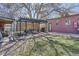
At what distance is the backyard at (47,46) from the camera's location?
10.0ft

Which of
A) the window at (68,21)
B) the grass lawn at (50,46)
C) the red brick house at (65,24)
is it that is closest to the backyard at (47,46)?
the grass lawn at (50,46)

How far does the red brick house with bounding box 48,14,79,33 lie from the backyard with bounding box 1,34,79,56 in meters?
0.10

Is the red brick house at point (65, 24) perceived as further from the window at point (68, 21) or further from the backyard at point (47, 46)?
the backyard at point (47, 46)

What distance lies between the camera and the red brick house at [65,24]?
3.08 metres

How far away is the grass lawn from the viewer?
3.06 metres

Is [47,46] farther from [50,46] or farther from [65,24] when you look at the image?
[65,24]

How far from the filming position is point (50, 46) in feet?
10.1

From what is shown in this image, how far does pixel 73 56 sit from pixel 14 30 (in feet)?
3.05

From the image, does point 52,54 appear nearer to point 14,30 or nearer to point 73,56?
point 73,56

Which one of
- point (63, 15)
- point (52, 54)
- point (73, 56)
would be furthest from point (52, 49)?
point (63, 15)

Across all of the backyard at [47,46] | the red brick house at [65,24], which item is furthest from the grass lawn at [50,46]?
the red brick house at [65,24]

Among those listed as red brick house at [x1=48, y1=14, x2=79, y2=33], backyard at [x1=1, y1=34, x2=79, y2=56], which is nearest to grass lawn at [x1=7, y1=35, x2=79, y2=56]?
backyard at [x1=1, y1=34, x2=79, y2=56]

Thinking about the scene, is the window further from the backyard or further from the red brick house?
the backyard

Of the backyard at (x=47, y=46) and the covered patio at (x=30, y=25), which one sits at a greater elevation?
the covered patio at (x=30, y=25)
